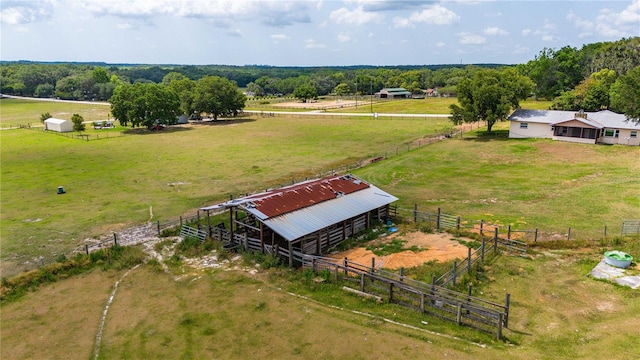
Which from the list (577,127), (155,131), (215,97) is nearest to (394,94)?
(215,97)

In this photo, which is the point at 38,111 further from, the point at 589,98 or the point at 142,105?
the point at 589,98

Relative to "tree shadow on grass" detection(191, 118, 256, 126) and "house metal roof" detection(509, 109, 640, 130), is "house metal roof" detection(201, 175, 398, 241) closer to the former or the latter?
"house metal roof" detection(509, 109, 640, 130)

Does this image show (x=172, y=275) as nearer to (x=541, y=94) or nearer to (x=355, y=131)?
(x=355, y=131)

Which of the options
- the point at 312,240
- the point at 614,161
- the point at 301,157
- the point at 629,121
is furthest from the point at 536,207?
the point at 629,121

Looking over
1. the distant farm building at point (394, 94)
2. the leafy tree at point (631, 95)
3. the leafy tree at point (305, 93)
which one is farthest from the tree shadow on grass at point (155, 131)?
the distant farm building at point (394, 94)

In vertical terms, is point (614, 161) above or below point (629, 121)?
below

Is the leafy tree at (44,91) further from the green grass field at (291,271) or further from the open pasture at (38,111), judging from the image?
the green grass field at (291,271)
